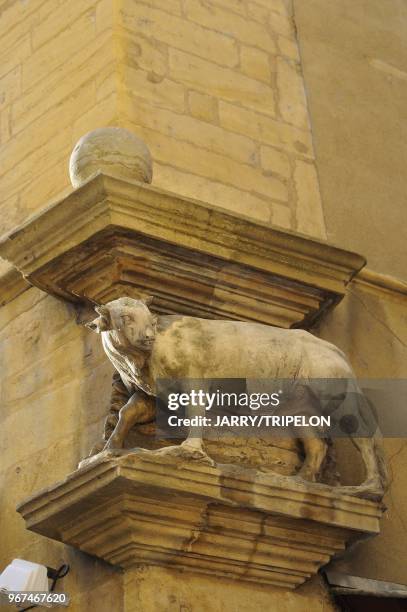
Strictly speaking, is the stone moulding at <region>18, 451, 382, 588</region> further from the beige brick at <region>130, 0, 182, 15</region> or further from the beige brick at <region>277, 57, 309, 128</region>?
the beige brick at <region>130, 0, 182, 15</region>

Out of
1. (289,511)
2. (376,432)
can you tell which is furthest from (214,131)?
(289,511)

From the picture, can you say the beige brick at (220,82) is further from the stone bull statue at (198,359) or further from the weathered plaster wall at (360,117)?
the stone bull statue at (198,359)

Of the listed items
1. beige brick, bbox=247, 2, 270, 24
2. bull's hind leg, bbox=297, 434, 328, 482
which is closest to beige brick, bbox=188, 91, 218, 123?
beige brick, bbox=247, 2, 270, 24

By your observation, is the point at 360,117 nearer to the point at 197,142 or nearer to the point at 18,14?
the point at 197,142

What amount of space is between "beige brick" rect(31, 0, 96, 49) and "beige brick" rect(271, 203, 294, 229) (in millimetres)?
1037

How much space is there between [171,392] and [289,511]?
49 centimetres

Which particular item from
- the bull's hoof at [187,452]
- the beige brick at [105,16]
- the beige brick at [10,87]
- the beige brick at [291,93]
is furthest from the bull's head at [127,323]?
the beige brick at [10,87]

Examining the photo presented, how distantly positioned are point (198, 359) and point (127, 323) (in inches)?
9.6

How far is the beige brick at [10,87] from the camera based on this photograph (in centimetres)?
505

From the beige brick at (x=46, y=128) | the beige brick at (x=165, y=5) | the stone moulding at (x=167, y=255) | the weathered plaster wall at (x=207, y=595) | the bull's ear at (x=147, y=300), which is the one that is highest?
the beige brick at (x=165, y=5)

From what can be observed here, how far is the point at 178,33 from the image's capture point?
4.84 metres

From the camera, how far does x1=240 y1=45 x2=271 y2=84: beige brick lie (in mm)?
4973

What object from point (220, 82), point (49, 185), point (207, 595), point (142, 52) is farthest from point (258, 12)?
point (207, 595)
